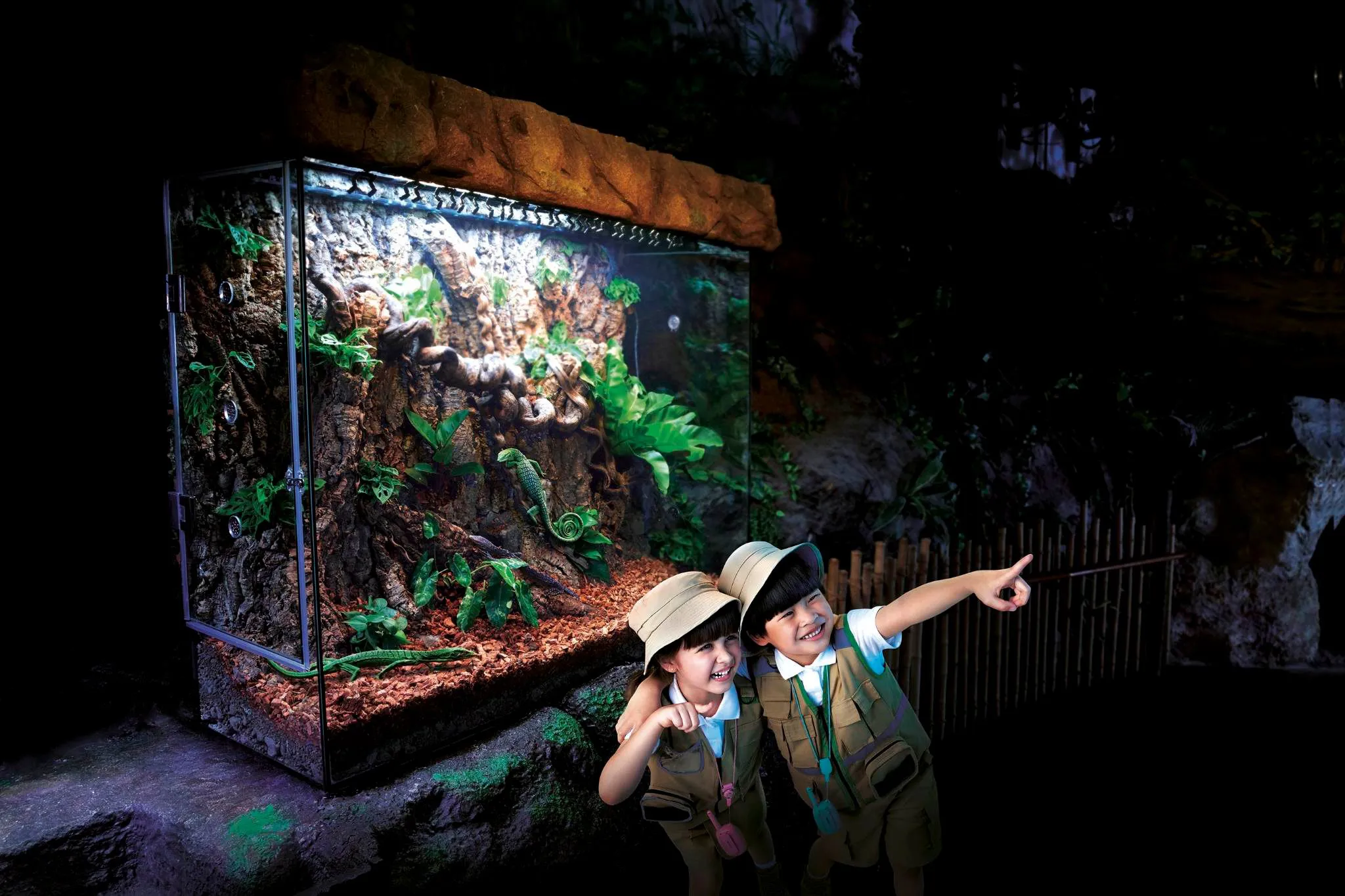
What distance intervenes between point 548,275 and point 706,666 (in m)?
3.03

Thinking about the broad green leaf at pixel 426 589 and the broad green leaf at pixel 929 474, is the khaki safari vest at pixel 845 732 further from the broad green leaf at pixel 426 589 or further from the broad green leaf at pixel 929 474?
the broad green leaf at pixel 929 474

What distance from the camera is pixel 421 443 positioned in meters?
4.25

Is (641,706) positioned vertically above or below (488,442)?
below

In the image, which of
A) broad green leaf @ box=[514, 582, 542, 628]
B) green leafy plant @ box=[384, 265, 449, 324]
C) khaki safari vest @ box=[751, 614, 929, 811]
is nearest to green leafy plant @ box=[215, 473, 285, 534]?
green leafy plant @ box=[384, 265, 449, 324]

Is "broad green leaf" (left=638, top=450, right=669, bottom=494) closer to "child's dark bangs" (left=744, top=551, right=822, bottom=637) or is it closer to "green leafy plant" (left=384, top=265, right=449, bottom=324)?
"green leafy plant" (left=384, top=265, right=449, bottom=324)

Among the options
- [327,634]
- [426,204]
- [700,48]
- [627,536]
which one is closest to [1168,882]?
[627,536]

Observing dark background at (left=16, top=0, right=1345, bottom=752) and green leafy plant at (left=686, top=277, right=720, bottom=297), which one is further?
green leafy plant at (left=686, top=277, right=720, bottom=297)

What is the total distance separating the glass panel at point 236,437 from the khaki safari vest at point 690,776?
5.62ft

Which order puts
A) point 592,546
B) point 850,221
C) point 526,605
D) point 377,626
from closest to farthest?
point 377,626
point 526,605
point 592,546
point 850,221

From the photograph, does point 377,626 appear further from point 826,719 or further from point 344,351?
point 826,719

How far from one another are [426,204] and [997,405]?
562 centimetres

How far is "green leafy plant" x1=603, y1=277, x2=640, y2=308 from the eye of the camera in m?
4.99

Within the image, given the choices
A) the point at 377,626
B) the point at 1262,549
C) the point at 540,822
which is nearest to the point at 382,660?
the point at 377,626

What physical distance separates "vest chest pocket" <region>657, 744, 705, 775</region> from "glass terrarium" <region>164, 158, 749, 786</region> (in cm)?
163
